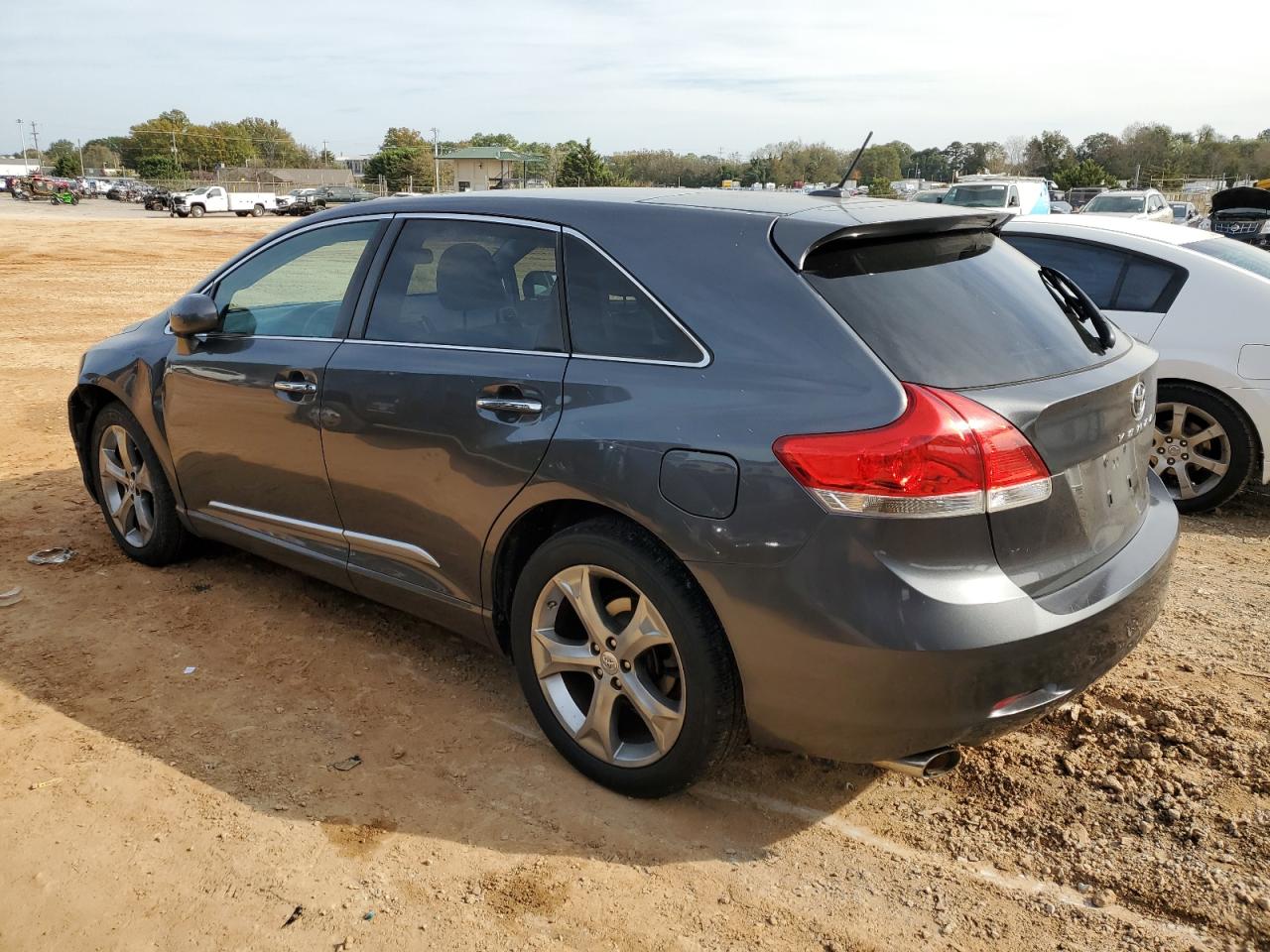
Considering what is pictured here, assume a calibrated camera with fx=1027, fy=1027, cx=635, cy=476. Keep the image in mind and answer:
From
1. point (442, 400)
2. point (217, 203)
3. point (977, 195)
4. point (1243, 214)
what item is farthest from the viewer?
point (217, 203)

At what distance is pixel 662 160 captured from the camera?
93.6 metres

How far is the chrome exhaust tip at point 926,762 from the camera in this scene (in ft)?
8.75

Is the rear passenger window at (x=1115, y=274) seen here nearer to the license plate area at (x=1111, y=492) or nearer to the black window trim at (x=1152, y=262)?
the black window trim at (x=1152, y=262)

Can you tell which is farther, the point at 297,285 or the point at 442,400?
the point at 297,285

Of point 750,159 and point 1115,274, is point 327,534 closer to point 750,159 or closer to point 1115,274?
point 1115,274

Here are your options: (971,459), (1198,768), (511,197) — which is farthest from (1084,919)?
(511,197)

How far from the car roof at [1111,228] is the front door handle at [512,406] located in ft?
13.5

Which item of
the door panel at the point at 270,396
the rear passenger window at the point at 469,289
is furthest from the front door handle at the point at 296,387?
the rear passenger window at the point at 469,289

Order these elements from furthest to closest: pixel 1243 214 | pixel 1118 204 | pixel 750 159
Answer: pixel 750 159 < pixel 1118 204 < pixel 1243 214

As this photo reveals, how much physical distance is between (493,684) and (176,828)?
3.93 feet

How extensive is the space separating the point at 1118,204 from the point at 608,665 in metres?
27.0

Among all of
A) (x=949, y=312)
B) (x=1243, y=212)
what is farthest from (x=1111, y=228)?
(x=1243, y=212)

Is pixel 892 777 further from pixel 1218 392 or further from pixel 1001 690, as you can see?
pixel 1218 392

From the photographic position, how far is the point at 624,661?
115 inches
